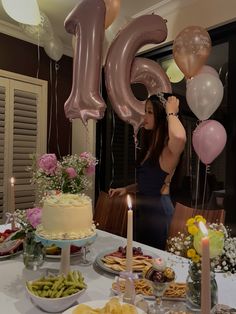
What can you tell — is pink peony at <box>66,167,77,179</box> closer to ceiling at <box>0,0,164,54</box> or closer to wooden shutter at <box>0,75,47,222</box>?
ceiling at <box>0,0,164,54</box>

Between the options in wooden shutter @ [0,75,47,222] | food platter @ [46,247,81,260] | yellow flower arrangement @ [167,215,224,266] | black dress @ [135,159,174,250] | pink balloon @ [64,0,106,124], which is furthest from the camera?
wooden shutter @ [0,75,47,222]

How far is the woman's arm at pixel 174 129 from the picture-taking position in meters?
1.96

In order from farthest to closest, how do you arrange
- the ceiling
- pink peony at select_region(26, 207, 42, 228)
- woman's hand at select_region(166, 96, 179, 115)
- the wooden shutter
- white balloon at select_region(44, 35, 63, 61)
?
1. the wooden shutter
2. white balloon at select_region(44, 35, 63, 61)
3. the ceiling
4. woman's hand at select_region(166, 96, 179, 115)
5. pink peony at select_region(26, 207, 42, 228)

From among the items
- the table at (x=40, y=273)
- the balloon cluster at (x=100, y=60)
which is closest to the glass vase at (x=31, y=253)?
the table at (x=40, y=273)

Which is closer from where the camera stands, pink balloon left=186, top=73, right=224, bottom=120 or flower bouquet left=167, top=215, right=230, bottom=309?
flower bouquet left=167, top=215, right=230, bottom=309

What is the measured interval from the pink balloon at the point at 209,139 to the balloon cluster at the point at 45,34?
5.19ft

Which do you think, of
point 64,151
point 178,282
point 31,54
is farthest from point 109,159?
point 178,282

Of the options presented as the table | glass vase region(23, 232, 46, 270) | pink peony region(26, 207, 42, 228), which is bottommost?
the table

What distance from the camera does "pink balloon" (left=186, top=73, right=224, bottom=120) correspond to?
1.77 metres

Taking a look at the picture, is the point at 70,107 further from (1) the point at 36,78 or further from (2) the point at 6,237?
(1) the point at 36,78

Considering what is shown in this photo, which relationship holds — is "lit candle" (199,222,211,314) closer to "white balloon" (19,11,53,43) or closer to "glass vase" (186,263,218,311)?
"glass vase" (186,263,218,311)

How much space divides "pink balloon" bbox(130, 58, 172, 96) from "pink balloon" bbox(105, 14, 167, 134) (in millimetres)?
51

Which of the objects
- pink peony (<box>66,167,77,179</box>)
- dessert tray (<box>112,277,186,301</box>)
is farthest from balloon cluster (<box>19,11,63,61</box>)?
dessert tray (<box>112,277,186,301</box>)

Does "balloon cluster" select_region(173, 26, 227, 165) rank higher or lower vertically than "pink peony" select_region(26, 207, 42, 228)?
higher
